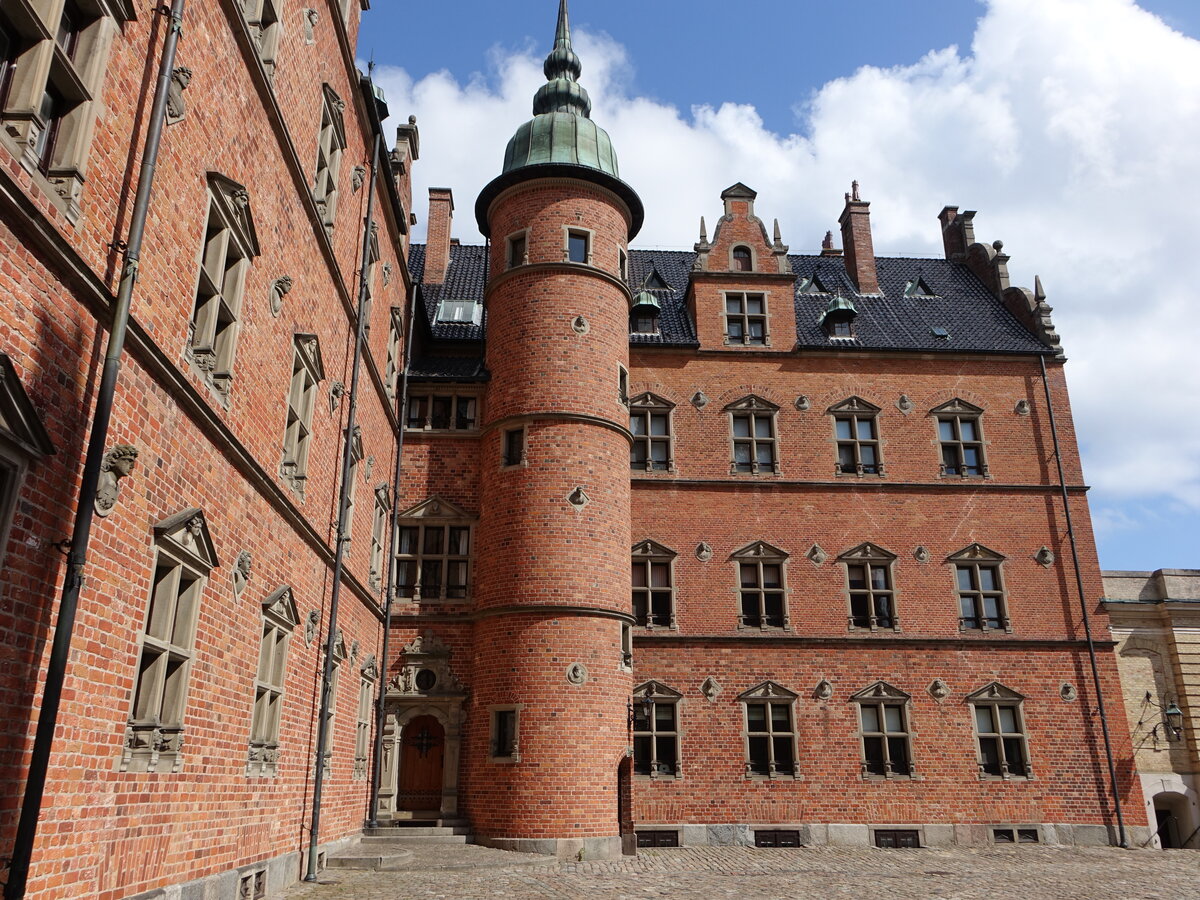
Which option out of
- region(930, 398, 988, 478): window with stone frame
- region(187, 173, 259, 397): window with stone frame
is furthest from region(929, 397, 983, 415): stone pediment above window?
region(187, 173, 259, 397): window with stone frame

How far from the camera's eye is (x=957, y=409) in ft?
76.4

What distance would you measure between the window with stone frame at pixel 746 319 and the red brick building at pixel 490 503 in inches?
3.8

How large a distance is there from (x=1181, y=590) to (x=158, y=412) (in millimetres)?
23492

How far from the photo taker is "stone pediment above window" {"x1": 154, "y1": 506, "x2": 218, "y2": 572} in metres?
7.82

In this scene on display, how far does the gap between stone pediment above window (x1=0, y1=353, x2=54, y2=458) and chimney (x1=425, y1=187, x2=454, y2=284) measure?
69.3ft

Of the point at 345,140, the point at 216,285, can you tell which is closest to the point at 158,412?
the point at 216,285

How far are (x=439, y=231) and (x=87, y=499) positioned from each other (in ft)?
71.5

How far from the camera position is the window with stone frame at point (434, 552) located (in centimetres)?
1958

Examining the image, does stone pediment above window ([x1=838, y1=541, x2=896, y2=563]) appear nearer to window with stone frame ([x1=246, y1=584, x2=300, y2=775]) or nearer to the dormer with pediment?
the dormer with pediment

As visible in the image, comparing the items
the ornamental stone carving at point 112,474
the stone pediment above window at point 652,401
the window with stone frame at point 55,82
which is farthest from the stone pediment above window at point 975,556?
the window with stone frame at point 55,82

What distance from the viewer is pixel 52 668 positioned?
571 centimetres

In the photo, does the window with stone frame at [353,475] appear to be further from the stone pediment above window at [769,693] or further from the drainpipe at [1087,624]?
the drainpipe at [1087,624]

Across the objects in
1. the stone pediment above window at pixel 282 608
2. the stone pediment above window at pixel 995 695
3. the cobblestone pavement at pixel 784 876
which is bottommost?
the cobblestone pavement at pixel 784 876

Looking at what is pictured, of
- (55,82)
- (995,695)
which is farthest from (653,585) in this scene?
(55,82)
